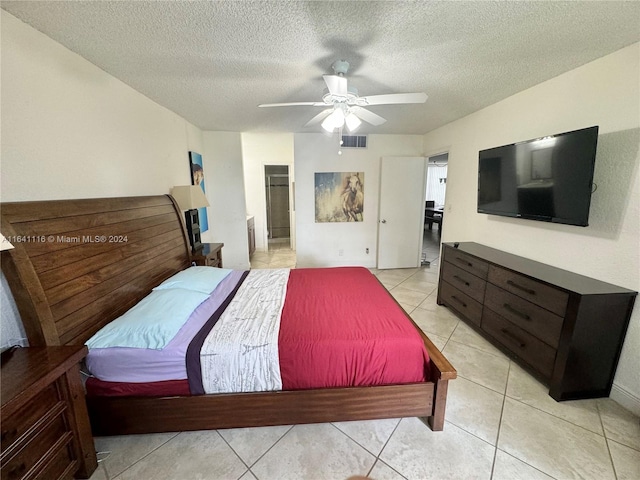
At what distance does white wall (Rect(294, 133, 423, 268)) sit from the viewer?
428 cm

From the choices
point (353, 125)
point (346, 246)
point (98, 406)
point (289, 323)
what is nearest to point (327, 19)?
point (353, 125)

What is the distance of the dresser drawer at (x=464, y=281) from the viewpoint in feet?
8.14

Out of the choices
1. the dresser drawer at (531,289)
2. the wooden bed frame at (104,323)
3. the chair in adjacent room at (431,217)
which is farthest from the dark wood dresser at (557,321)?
the chair in adjacent room at (431,217)

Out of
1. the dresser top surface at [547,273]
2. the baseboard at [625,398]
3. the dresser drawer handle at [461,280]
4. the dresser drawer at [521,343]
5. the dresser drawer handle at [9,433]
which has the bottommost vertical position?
the baseboard at [625,398]

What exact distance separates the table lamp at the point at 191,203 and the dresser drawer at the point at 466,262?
10.2ft

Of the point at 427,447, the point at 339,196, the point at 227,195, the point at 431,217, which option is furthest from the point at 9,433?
the point at 431,217

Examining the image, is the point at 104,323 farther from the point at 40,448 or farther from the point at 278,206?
the point at 278,206

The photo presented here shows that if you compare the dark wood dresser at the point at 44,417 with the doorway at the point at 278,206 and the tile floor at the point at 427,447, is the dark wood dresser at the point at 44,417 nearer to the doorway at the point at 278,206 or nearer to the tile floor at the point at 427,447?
the tile floor at the point at 427,447

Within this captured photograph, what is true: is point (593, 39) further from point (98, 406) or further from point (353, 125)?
point (98, 406)

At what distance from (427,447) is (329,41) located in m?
2.60

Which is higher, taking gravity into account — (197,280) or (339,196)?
(339,196)

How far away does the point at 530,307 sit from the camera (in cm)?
194

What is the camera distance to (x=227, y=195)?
427 centimetres

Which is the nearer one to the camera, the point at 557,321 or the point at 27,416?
the point at 27,416
